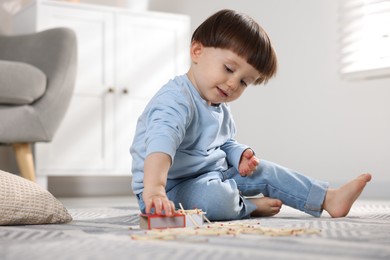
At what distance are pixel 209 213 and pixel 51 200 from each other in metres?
0.31

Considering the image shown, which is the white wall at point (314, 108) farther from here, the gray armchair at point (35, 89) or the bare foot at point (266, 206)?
the bare foot at point (266, 206)

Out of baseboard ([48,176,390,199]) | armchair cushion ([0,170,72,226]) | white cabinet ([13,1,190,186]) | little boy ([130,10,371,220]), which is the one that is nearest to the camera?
armchair cushion ([0,170,72,226])

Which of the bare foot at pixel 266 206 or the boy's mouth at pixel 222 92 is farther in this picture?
the bare foot at pixel 266 206

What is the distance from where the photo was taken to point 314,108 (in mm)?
2688

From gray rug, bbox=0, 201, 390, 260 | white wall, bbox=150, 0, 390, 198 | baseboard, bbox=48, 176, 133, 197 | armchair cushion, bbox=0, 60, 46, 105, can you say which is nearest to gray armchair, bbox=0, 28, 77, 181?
armchair cushion, bbox=0, 60, 46, 105

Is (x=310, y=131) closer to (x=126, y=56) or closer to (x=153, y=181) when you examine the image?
(x=126, y=56)

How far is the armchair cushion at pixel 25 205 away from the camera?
1.15m

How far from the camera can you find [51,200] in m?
1.24

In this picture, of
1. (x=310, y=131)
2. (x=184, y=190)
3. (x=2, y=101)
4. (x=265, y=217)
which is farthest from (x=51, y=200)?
(x=310, y=131)

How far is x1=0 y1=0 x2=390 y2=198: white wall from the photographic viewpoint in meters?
2.47

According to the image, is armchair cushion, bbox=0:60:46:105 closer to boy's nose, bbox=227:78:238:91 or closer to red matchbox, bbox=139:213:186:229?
boy's nose, bbox=227:78:238:91

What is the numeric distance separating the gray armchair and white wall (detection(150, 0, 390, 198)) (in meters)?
0.92

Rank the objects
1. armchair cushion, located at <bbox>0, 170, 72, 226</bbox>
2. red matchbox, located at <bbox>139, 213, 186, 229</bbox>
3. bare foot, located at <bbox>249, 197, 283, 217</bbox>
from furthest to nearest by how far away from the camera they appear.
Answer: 1. bare foot, located at <bbox>249, 197, 283, 217</bbox>
2. armchair cushion, located at <bbox>0, 170, 72, 226</bbox>
3. red matchbox, located at <bbox>139, 213, 186, 229</bbox>

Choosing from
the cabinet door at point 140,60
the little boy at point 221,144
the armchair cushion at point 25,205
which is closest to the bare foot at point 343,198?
the little boy at point 221,144
